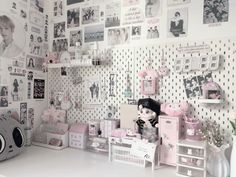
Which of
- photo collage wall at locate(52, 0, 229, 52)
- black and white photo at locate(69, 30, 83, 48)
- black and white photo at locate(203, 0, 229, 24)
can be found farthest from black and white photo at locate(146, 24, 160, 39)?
black and white photo at locate(69, 30, 83, 48)

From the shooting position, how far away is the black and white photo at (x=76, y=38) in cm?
161

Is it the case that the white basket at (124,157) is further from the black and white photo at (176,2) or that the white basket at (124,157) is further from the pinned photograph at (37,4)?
the pinned photograph at (37,4)

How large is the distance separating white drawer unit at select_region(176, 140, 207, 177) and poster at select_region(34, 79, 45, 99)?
42.3 inches

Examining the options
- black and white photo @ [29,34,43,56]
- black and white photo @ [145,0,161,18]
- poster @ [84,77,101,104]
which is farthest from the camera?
black and white photo @ [29,34,43,56]

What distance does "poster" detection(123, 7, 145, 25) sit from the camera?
54.7 inches

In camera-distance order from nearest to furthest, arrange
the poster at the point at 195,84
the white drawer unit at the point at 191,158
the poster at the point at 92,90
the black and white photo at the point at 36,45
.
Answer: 1. the white drawer unit at the point at 191,158
2. the poster at the point at 195,84
3. the poster at the point at 92,90
4. the black and white photo at the point at 36,45

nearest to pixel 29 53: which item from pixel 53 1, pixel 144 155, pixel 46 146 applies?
pixel 53 1

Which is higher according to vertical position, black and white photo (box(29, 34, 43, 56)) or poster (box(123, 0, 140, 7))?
poster (box(123, 0, 140, 7))

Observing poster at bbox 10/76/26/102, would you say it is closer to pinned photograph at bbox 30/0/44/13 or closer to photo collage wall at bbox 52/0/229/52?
photo collage wall at bbox 52/0/229/52

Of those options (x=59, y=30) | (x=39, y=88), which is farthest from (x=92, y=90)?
(x=59, y=30)

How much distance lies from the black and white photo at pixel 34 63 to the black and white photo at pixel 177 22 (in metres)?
0.96

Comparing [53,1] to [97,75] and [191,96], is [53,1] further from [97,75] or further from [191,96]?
[191,96]

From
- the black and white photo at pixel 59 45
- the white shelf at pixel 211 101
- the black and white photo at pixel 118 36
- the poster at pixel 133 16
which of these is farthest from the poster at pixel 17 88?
the white shelf at pixel 211 101

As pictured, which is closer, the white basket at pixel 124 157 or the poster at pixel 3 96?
the white basket at pixel 124 157
